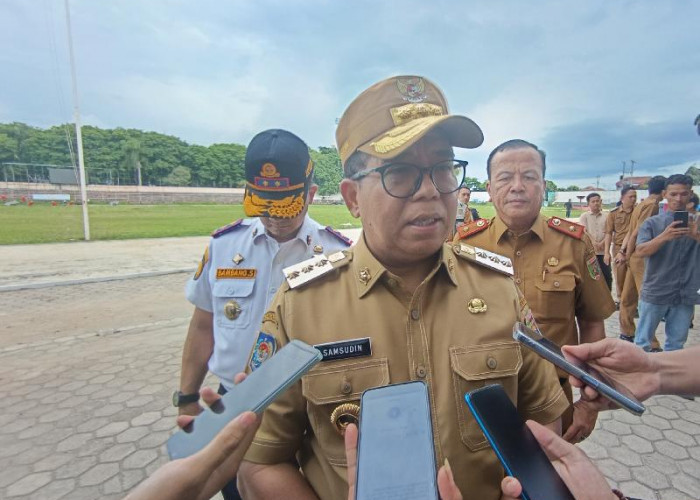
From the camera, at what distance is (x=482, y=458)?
49.7 inches

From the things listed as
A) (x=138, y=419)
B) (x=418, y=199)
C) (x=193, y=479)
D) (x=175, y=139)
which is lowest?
(x=138, y=419)

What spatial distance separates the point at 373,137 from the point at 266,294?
1.11m

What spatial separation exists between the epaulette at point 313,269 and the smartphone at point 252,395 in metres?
0.38

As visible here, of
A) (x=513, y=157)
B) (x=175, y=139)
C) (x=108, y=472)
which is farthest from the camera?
(x=175, y=139)

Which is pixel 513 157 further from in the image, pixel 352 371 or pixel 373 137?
pixel 352 371

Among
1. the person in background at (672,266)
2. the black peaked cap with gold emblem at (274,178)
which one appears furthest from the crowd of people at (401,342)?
the person in background at (672,266)

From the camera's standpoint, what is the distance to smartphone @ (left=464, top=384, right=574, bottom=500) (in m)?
0.94

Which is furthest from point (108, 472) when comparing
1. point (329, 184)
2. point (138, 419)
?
point (329, 184)

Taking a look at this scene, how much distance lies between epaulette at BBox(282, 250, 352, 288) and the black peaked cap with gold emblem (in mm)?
670

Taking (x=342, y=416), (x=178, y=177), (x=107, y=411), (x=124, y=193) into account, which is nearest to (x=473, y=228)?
(x=342, y=416)

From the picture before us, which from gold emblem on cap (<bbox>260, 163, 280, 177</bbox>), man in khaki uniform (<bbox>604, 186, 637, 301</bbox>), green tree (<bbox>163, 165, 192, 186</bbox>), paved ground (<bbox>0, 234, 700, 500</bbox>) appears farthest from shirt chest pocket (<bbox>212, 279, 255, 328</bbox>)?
green tree (<bbox>163, 165, 192, 186</bbox>)

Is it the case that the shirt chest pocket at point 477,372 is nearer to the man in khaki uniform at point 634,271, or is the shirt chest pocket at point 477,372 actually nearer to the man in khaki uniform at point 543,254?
the man in khaki uniform at point 543,254

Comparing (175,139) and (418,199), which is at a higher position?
(175,139)

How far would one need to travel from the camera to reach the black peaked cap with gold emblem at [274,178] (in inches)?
85.3
